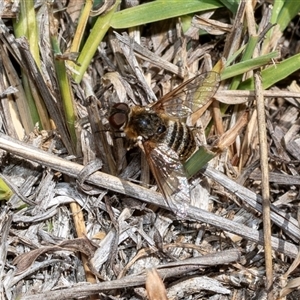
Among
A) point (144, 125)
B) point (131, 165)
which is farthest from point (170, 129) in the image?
point (131, 165)

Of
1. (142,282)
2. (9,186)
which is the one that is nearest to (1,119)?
(9,186)

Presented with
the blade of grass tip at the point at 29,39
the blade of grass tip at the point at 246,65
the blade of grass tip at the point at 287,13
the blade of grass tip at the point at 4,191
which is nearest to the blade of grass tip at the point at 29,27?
the blade of grass tip at the point at 29,39

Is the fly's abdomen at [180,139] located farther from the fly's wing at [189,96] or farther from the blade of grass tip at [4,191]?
the blade of grass tip at [4,191]

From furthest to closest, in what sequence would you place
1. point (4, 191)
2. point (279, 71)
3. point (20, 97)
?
1. point (279, 71)
2. point (20, 97)
3. point (4, 191)

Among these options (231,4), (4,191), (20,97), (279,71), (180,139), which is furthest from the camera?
(231,4)

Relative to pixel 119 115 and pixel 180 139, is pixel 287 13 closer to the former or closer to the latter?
pixel 180 139

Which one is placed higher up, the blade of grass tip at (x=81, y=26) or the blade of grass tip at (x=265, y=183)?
the blade of grass tip at (x=81, y=26)

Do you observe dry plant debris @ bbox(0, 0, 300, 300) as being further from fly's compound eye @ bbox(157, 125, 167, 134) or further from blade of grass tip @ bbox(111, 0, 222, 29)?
fly's compound eye @ bbox(157, 125, 167, 134)

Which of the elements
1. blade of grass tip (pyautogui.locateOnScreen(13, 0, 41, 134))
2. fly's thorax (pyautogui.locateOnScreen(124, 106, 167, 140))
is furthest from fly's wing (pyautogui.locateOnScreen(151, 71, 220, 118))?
blade of grass tip (pyautogui.locateOnScreen(13, 0, 41, 134))
